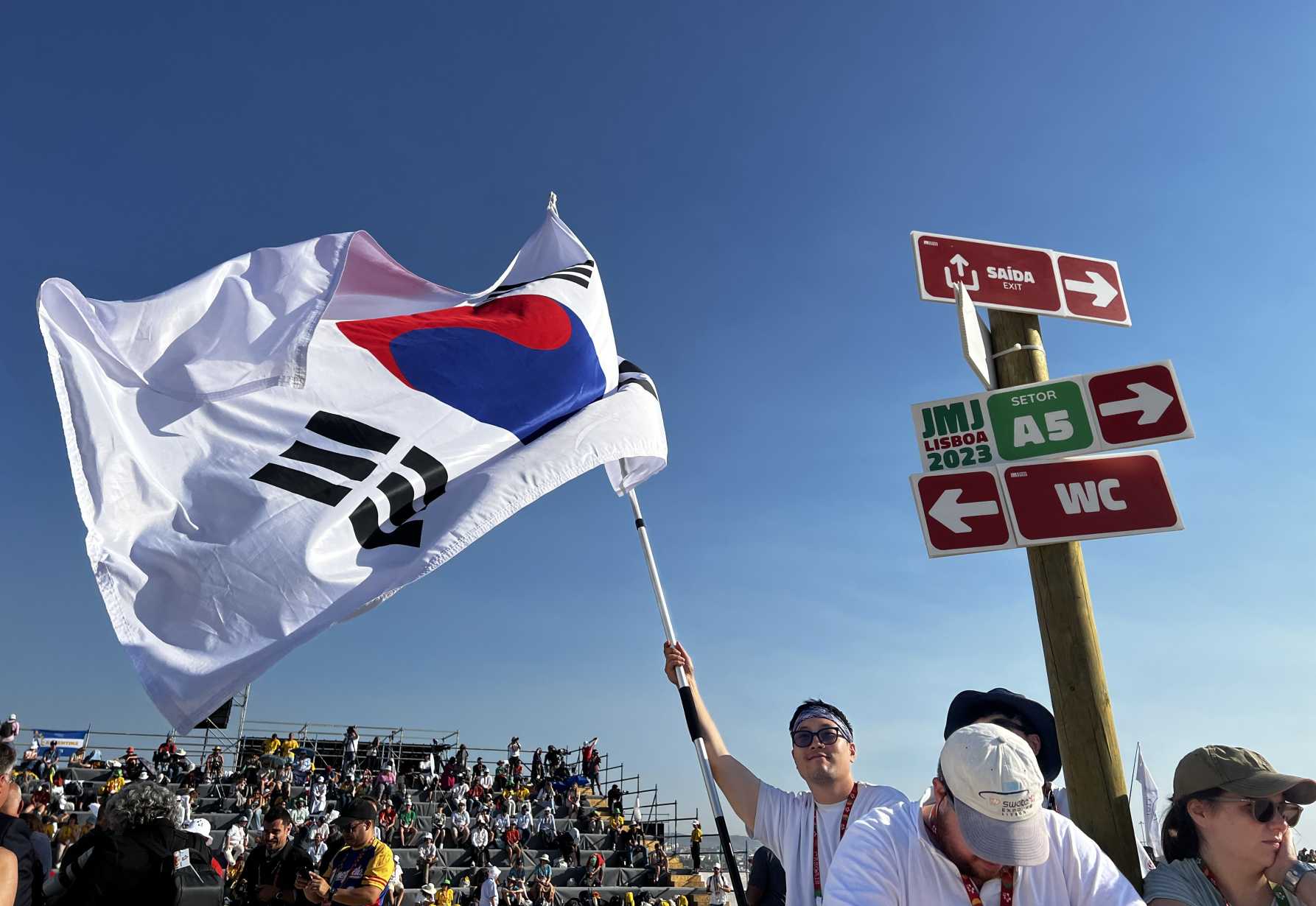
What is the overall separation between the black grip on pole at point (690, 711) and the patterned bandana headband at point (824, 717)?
534 mm

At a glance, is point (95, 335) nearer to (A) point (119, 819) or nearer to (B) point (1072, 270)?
(A) point (119, 819)

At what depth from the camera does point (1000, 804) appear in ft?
6.08

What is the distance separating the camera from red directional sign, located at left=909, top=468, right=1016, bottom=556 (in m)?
3.60

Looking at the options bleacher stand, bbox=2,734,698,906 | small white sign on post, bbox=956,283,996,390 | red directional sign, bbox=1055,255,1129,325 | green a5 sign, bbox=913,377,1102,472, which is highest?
red directional sign, bbox=1055,255,1129,325

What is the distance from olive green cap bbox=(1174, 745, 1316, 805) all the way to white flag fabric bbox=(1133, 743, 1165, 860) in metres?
0.73

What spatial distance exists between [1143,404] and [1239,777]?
154 cm

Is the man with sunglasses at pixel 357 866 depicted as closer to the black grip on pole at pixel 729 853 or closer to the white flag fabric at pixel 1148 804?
the black grip on pole at pixel 729 853

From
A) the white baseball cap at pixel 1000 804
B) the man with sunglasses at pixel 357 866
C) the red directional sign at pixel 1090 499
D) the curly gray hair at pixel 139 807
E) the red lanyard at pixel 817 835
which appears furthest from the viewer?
the man with sunglasses at pixel 357 866

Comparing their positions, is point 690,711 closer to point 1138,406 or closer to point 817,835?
point 817,835

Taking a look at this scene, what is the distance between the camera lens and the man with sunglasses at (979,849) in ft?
6.08

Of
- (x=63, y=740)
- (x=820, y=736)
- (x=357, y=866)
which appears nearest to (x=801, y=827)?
(x=820, y=736)

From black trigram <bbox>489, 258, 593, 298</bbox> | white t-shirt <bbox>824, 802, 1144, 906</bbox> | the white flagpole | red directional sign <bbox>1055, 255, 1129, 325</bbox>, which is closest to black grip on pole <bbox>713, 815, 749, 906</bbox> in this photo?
the white flagpole

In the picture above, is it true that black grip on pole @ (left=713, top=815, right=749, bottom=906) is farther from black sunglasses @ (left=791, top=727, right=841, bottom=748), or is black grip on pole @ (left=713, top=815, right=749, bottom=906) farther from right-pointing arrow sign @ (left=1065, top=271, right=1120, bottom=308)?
right-pointing arrow sign @ (left=1065, top=271, right=1120, bottom=308)

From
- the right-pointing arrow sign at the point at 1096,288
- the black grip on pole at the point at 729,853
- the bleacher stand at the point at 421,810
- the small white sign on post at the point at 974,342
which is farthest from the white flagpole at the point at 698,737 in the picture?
the bleacher stand at the point at 421,810
